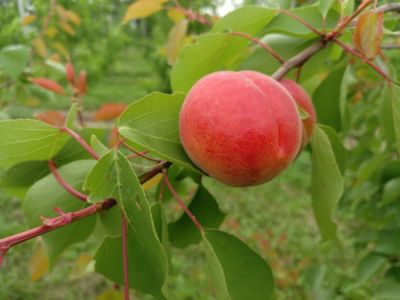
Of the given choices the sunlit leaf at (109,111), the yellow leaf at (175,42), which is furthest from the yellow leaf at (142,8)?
the sunlit leaf at (109,111)

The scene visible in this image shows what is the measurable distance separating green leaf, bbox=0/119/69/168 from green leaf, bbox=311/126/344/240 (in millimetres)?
386

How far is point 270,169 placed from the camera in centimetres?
54

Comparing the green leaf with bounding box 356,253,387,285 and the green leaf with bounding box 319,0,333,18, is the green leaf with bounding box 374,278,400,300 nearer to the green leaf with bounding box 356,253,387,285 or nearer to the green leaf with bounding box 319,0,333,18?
the green leaf with bounding box 356,253,387,285

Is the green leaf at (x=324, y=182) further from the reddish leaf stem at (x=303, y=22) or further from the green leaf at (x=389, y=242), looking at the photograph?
the green leaf at (x=389, y=242)

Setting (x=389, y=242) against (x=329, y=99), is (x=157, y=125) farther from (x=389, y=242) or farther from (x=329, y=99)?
(x=389, y=242)

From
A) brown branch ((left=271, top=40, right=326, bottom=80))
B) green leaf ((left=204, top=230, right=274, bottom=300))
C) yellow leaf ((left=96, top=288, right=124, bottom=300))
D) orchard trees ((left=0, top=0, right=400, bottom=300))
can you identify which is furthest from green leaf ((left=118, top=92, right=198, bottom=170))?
yellow leaf ((left=96, top=288, right=124, bottom=300))

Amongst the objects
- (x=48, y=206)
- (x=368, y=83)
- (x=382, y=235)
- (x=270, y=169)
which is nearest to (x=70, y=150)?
(x=48, y=206)

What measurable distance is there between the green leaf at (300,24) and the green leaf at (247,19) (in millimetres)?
21

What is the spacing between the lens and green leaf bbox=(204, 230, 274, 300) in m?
0.60

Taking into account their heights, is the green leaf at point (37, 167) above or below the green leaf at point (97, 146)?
below

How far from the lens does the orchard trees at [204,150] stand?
0.52 meters

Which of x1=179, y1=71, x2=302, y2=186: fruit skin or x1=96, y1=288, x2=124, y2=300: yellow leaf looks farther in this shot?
x1=96, y1=288, x2=124, y2=300: yellow leaf

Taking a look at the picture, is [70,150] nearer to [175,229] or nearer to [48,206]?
[48,206]

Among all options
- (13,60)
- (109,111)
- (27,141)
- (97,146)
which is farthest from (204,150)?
(13,60)
